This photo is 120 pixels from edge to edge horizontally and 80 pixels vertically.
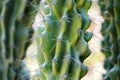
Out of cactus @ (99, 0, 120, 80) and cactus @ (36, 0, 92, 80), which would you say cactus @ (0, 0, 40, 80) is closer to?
cactus @ (36, 0, 92, 80)

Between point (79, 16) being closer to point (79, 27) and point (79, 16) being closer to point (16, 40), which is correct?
point (79, 27)

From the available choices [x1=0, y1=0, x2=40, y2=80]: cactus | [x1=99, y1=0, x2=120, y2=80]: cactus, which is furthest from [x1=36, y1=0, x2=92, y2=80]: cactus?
[x1=99, y1=0, x2=120, y2=80]: cactus

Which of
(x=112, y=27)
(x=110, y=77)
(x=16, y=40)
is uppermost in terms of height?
(x=16, y=40)

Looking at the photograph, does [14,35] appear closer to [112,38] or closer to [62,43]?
[62,43]

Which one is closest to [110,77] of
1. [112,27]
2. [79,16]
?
[112,27]

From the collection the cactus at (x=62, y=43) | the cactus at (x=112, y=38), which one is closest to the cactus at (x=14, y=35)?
the cactus at (x=62, y=43)
